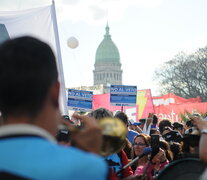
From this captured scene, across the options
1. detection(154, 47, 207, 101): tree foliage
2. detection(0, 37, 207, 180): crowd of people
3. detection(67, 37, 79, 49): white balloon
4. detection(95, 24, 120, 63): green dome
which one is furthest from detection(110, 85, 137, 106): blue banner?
detection(95, 24, 120, 63): green dome

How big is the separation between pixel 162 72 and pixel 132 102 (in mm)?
39912

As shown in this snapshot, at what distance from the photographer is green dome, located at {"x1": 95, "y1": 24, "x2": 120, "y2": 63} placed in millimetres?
126000

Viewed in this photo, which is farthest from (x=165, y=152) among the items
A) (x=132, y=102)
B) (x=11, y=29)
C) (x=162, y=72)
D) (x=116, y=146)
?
(x=162, y=72)


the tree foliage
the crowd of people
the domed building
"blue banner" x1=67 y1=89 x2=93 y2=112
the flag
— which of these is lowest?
the crowd of people

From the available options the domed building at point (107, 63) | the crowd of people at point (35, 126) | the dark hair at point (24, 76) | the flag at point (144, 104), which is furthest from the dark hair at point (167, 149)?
the domed building at point (107, 63)

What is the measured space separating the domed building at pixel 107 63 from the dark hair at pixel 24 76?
118m

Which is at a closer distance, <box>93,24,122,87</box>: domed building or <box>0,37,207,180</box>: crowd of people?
<box>0,37,207,180</box>: crowd of people

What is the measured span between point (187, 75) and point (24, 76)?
50.4 metres

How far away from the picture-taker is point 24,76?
4.36ft

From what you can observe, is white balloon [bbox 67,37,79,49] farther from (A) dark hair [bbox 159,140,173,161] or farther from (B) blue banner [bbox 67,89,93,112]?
(A) dark hair [bbox 159,140,173,161]

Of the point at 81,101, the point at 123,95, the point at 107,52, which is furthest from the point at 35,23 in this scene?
Answer: the point at 107,52

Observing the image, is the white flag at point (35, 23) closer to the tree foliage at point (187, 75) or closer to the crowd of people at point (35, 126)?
the crowd of people at point (35, 126)

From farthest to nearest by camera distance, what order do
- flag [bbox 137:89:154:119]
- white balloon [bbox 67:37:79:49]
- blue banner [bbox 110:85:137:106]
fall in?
flag [bbox 137:89:154:119] < blue banner [bbox 110:85:137:106] < white balloon [bbox 67:37:79:49]

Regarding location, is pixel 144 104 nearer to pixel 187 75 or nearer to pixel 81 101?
pixel 81 101
